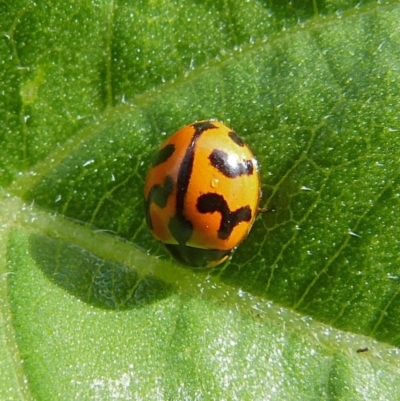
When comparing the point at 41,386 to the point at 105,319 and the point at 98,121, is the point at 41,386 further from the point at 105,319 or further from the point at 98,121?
the point at 98,121

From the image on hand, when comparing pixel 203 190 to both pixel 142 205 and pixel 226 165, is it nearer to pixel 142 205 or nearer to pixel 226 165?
pixel 226 165

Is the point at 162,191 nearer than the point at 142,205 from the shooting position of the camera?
Yes

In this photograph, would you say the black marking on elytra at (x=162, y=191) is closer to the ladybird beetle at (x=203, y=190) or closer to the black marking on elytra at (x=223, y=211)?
the ladybird beetle at (x=203, y=190)

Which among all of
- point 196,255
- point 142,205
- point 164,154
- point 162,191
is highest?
point 164,154

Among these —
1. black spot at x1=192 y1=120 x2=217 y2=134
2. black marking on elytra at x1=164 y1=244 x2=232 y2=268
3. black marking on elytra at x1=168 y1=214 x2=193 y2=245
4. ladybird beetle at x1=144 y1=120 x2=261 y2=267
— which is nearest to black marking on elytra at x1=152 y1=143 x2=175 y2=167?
A: ladybird beetle at x1=144 y1=120 x2=261 y2=267

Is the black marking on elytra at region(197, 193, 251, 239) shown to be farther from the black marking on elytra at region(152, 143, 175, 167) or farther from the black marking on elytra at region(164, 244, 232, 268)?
the black marking on elytra at region(152, 143, 175, 167)

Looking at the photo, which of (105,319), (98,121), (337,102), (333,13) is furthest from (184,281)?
(333,13)

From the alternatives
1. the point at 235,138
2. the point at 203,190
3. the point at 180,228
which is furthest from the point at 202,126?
the point at 180,228
